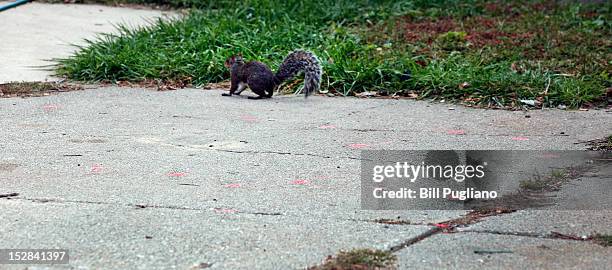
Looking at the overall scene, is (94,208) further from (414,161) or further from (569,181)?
(569,181)

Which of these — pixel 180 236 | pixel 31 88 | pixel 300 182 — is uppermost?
pixel 180 236

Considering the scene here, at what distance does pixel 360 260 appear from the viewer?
4250 mm

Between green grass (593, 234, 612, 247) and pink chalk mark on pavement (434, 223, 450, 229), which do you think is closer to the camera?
green grass (593, 234, 612, 247)

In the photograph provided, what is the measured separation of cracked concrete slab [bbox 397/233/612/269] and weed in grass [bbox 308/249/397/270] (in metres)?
0.06

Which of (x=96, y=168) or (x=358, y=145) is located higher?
(x=96, y=168)

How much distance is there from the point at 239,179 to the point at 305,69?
10.4ft

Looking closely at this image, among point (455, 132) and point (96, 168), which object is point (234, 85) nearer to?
point (455, 132)

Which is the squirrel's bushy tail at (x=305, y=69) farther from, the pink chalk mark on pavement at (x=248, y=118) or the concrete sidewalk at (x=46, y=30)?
the concrete sidewalk at (x=46, y=30)

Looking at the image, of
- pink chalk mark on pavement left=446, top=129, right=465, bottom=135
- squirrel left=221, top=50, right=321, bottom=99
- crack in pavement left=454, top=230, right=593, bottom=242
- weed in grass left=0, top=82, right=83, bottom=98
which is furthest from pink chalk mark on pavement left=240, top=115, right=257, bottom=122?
crack in pavement left=454, top=230, right=593, bottom=242

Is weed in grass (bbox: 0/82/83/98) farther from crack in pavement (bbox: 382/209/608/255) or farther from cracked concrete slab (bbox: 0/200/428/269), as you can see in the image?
crack in pavement (bbox: 382/209/608/255)

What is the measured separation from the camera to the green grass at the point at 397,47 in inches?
357

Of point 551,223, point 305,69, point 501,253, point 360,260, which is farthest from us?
point 305,69

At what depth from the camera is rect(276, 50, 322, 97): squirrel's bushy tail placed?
8875 mm

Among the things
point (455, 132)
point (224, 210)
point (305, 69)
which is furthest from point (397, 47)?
point (224, 210)
